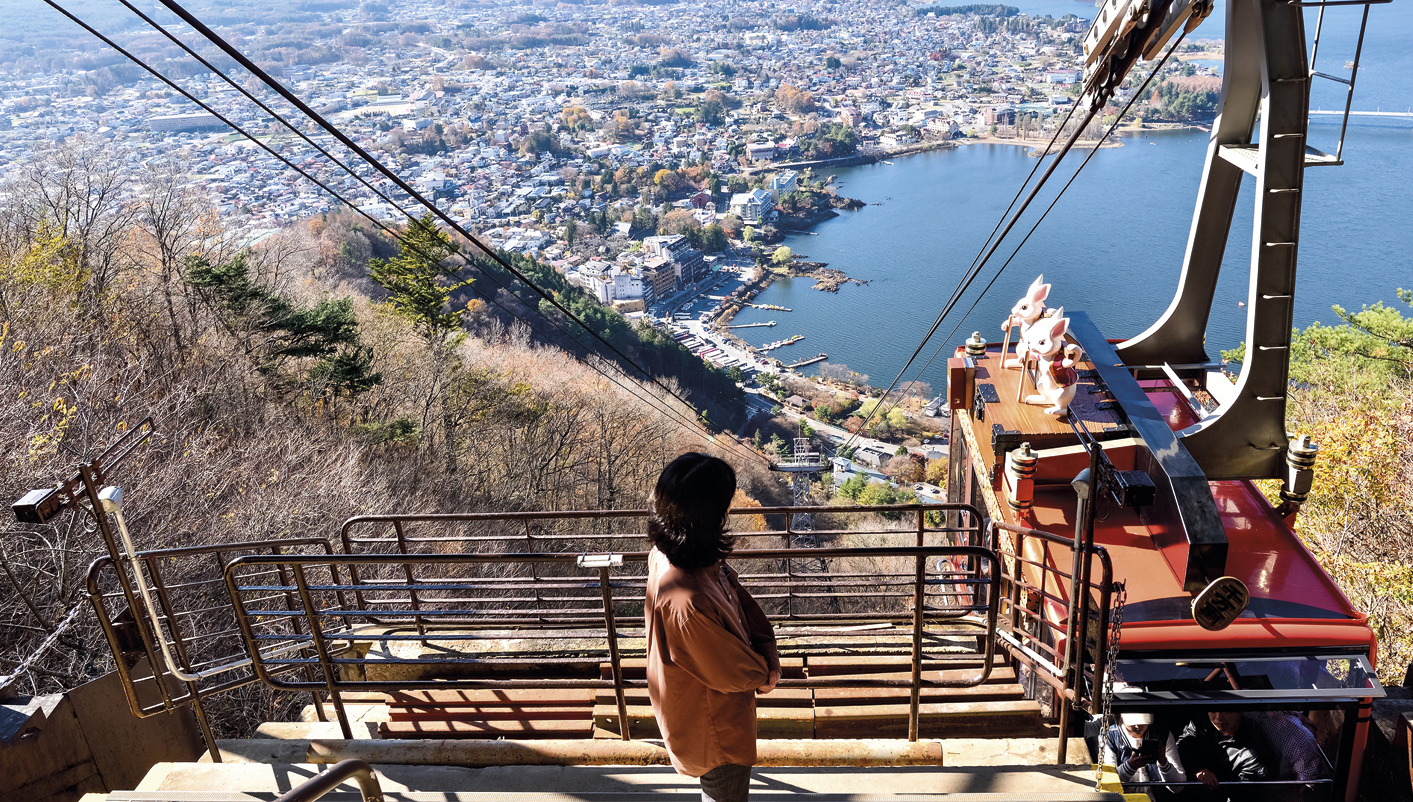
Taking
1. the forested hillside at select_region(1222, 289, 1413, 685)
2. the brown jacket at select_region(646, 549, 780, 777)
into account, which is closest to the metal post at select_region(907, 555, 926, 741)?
the brown jacket at select_region(646, 549, 780, 777)

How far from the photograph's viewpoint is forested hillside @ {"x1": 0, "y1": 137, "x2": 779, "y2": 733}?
35.3 feet

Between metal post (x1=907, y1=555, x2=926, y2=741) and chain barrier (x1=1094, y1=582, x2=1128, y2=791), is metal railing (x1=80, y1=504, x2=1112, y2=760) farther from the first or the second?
chain barrier (x1=1094, y1=582, x2=1128, y2=791)

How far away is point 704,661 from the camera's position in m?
2.25

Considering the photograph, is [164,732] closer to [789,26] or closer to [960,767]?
[960,767]

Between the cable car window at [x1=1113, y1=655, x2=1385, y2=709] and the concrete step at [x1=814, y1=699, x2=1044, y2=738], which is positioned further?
the cable car window at [x1=1113, y1=655, x2=1385, y2=709]

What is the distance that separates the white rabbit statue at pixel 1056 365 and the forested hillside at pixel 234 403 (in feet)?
23.1

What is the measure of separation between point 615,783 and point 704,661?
129cm

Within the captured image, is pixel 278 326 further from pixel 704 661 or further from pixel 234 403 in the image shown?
pixel 704 661

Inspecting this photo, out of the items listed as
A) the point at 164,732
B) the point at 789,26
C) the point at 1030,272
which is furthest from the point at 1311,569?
the point at 789,26

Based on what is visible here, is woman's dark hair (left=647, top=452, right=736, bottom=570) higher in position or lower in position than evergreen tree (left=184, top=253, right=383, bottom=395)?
higher

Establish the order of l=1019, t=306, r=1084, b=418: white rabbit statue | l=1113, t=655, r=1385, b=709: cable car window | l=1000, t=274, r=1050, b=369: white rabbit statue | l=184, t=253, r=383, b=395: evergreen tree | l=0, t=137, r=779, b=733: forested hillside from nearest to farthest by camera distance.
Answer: l=1113, t=655, r=1385, b=709: cable car window → l=1019, t=306, r=1084, b=418: white rabbit statue → l=1000, t=274, r=1050, b=369: white rabbit statue → l=0, t=137, r=779, b=733: forested hillside → l=184, t=253, r=383, b=395: evergreen tree

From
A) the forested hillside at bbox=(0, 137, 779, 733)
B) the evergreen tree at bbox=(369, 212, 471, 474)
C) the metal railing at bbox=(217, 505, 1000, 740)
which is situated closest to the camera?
the metal railing at bbox=(217, 505, 1000, 740)

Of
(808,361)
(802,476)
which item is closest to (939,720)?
(802,476)

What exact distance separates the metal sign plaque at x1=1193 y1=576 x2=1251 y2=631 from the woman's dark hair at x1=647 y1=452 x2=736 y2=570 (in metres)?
3.18
